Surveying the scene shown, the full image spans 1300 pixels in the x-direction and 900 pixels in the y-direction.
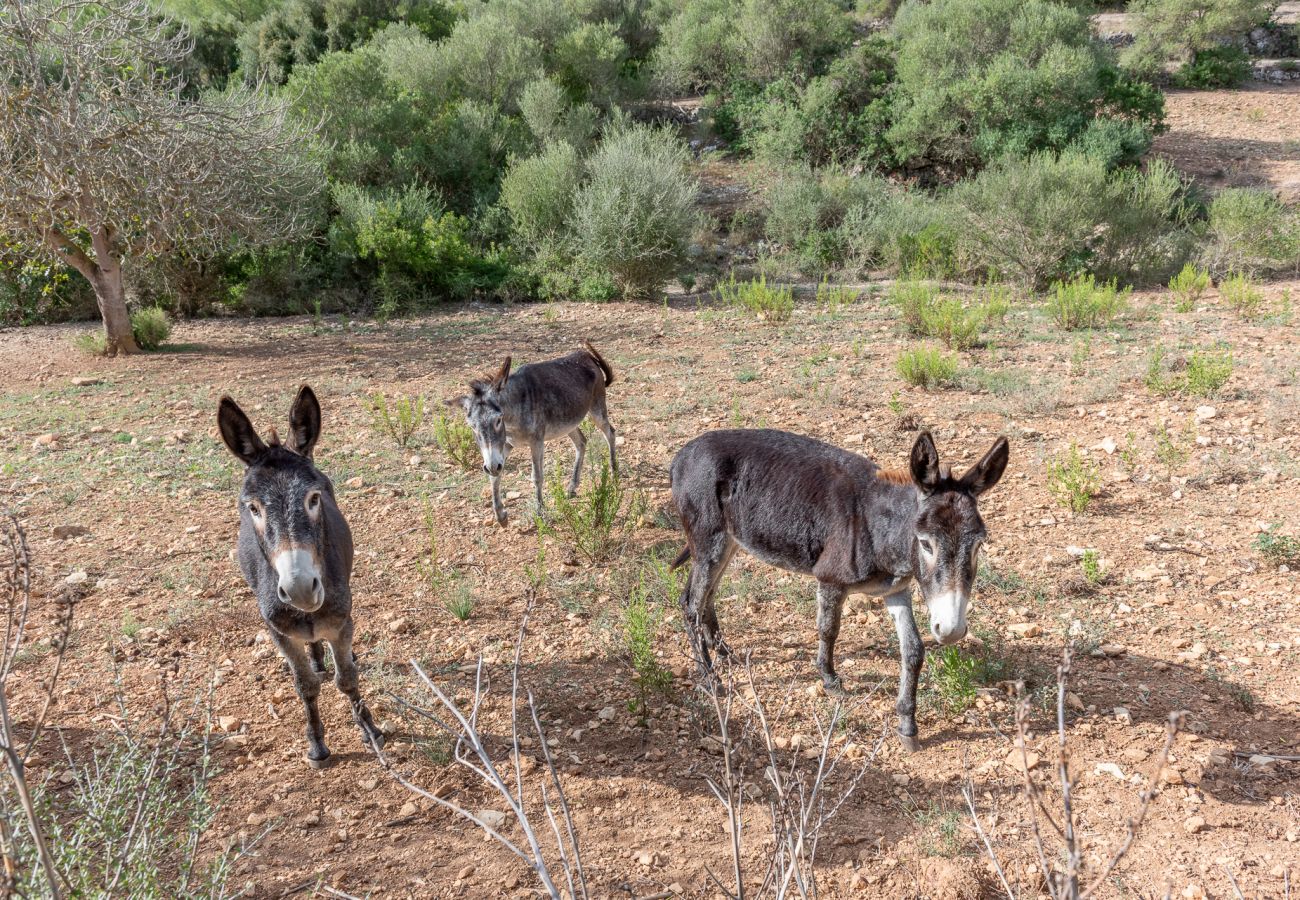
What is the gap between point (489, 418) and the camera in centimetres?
664

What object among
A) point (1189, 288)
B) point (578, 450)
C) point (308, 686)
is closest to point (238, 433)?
point (308, 686)

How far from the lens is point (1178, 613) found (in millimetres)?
5035

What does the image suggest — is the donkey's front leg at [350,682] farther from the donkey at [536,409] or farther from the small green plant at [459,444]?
the small green plant at [459,444]

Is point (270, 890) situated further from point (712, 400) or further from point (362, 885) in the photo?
point (712, 400)

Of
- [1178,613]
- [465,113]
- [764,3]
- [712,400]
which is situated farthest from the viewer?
[764,3]

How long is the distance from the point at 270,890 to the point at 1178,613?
5240 mm

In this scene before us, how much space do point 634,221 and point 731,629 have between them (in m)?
11.6

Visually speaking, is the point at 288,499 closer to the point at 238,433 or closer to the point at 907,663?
the point at 238,433

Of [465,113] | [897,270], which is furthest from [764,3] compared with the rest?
[897,270]

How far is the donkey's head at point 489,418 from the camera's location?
6.52m

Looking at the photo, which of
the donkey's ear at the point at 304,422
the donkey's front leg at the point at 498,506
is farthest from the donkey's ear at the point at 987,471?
the donkey's front leg at the point at 498,506

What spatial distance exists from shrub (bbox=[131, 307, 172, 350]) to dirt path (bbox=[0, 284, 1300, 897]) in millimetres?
2580

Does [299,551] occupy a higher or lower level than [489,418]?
higher

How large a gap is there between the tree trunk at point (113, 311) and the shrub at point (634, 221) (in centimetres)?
775
